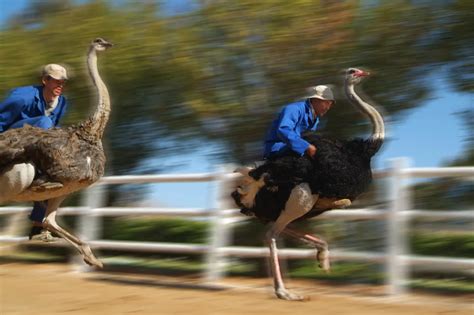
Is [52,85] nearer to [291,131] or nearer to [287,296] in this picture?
[291,131]

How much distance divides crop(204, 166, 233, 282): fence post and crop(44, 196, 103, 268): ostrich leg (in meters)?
1.85

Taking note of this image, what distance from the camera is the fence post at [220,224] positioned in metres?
7.52

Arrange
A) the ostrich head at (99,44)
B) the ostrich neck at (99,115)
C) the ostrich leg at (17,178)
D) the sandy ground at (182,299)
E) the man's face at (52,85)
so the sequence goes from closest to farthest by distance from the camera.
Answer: the ostrich leg at (17,178) < the ostrich neck at (99,115) < the man's face at (52,85) < the sandy ground at (182,299) < the ostrich head at (99,44)

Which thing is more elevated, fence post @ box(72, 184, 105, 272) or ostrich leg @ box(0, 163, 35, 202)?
ostrich leg @ box(0, 163, 35, 202)

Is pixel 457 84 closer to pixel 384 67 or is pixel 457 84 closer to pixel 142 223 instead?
pixel 384 67

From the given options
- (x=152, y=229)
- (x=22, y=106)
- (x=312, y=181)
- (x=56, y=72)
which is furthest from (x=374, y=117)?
(x=152, y=229)

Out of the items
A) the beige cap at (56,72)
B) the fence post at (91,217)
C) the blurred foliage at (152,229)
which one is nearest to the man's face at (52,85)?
the beige cap at (56,72)

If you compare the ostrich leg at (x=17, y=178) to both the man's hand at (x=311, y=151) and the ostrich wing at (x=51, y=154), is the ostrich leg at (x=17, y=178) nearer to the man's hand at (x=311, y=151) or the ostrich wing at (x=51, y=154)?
the ostrich wing at (x=51, y=154)

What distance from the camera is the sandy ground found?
5.77 m

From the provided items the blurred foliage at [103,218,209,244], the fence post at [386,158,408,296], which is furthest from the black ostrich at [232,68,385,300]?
the blurred foliage at [103,218,209,244]

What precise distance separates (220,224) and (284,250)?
805 mm

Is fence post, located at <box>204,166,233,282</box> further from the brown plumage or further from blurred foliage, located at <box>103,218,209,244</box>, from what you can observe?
blurred foliage, located at <box>103,218,209,244</box>

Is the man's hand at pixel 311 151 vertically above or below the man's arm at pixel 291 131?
below

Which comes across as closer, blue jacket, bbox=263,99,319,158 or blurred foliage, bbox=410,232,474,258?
blue jacket, bbox=263,99,319,158
